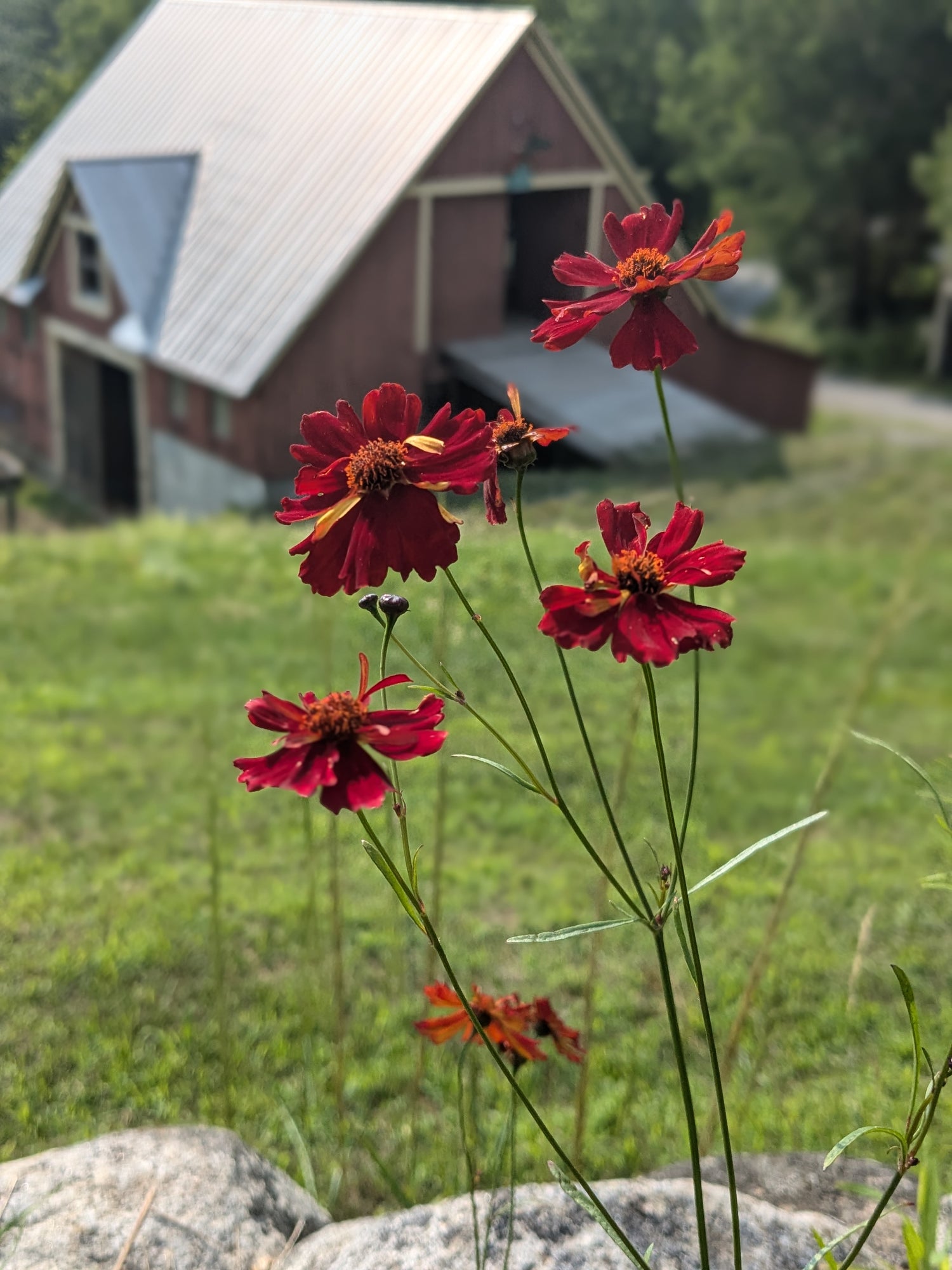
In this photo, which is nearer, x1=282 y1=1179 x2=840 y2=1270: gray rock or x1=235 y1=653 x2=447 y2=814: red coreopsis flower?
x1=235 y1=653 x2=447 y2=814: red coreopsis flower

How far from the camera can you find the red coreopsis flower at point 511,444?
1.17 feet

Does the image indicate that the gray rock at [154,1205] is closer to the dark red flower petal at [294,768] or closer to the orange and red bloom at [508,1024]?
the orange and red bloom at [508,1024]

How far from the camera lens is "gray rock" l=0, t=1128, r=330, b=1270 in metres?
0.51

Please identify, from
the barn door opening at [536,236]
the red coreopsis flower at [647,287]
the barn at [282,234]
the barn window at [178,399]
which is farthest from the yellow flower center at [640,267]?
the barn window at [178,399]

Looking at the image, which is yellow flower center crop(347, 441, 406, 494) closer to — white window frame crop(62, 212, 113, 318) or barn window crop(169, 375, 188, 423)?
barn window crop(169, 375, 188, 423)

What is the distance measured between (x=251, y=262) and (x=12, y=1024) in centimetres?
152

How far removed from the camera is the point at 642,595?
32 cm

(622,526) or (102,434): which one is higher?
(102,434)

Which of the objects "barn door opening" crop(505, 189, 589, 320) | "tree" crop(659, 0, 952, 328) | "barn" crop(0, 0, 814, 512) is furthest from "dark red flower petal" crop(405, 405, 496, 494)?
"tree" crop(659, 0, 952, 328)

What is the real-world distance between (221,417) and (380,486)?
1.84m

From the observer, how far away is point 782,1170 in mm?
626

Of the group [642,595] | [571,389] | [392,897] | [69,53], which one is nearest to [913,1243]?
[642,595]

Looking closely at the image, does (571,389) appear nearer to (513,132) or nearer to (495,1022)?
(513,132)

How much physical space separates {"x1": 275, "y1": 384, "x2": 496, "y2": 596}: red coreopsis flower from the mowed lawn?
89 mm
